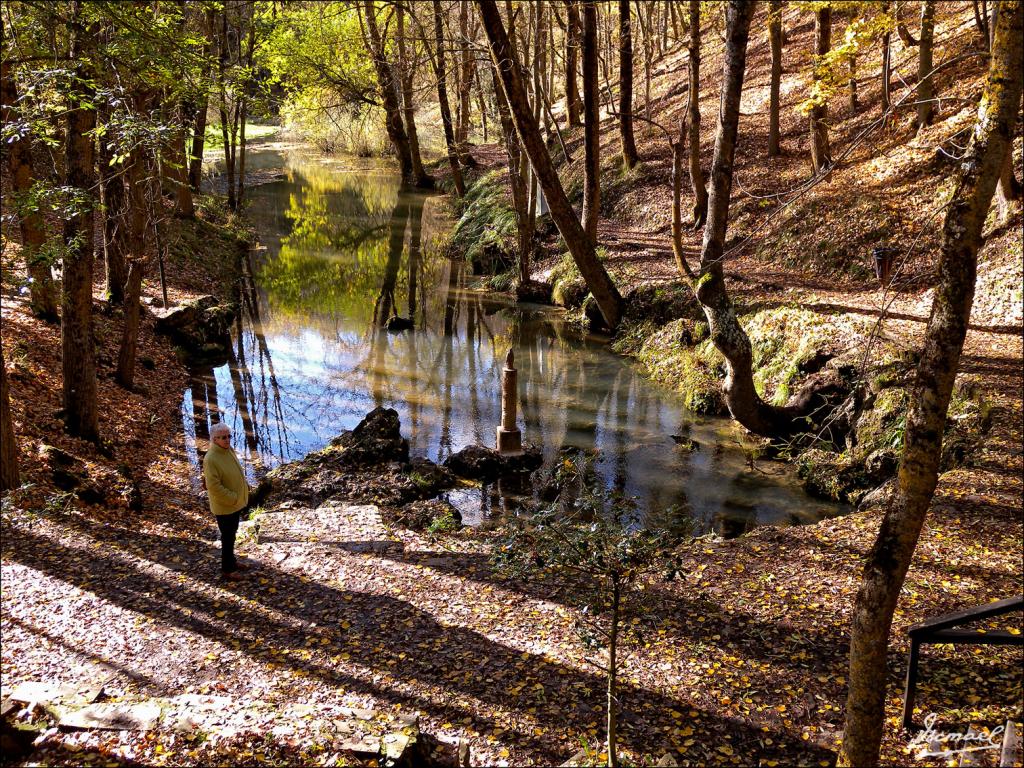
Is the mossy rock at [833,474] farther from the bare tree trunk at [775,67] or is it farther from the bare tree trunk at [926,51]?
the bare tree trunk at [775,67]

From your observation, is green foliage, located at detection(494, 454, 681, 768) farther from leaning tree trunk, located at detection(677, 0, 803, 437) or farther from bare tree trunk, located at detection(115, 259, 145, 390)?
bare tree trunk, located at detection(115, 259, 145, 390)

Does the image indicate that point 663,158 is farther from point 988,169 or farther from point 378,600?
point 988,169

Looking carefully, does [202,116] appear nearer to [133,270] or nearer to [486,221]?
[486,221]

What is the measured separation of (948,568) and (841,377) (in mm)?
5998

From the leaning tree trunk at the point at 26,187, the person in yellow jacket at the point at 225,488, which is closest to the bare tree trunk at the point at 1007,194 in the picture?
the person in yellow jacket at the point at 225,488

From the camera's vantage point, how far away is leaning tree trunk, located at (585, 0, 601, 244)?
19516 mm

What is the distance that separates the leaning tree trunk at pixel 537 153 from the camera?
16.9m

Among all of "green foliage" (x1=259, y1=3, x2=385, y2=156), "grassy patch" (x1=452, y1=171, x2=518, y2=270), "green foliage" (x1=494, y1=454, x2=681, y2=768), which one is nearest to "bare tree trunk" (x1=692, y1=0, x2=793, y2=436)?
"green foliage" (x1=494, y1=454, x2=681, y2=768)

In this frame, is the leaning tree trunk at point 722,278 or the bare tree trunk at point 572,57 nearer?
the leaning tree trunk at point 722,278

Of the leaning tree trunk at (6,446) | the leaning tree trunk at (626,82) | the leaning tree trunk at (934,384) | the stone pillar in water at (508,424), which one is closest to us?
the leaning tree trunk at (934,384)

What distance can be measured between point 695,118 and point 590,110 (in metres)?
2.73

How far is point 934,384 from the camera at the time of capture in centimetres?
419

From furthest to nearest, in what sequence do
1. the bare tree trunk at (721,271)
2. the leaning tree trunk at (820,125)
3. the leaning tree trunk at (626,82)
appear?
the leaning tree trunk at (626,82), the leaning tree trunk at (820,125), the bare tree trunk at (721,271)

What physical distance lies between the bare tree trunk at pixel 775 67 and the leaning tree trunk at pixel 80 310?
52.5 feet
